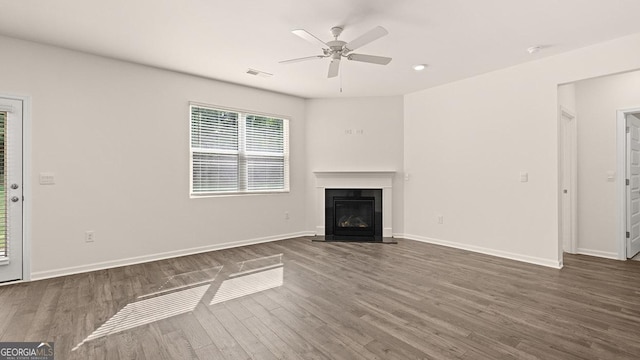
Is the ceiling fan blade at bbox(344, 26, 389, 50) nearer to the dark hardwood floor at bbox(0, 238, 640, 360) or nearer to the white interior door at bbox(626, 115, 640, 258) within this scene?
the dark hardwood floor at bbox(0, 238, 640, 360)

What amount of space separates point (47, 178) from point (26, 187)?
20 cm

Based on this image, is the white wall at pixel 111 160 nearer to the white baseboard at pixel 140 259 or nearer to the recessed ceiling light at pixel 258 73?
the white baseboard at pixel 140 259

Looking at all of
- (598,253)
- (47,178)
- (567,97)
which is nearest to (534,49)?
(567,97)

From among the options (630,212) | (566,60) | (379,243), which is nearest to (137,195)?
(379,243)

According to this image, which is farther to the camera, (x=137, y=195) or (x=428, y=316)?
(x=137, y=195)

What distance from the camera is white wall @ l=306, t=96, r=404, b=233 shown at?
5613mm

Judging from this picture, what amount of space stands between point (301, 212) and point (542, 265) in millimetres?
3792

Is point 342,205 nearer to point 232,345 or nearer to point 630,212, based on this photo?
point 232,345

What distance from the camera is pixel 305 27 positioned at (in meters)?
2.98

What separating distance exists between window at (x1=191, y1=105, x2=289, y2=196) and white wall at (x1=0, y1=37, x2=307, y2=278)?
18 cm

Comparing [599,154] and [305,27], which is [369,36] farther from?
[599,154]

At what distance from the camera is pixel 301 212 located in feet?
18.9

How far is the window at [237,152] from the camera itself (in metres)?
4.60

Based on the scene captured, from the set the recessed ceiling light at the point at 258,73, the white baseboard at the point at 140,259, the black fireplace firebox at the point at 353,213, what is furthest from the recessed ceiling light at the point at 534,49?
the white baseboard at the point at 140,259
